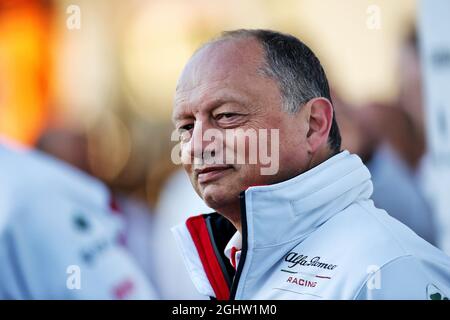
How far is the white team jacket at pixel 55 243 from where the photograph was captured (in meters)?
3.22

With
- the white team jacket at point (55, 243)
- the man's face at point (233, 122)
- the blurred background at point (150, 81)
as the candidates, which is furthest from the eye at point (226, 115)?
the blurred background at point (150, 81)

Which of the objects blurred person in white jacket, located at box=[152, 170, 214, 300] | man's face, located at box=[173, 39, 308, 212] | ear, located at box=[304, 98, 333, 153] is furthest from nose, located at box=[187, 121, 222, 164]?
blurred person in white jacket, located at box=[152, 170, 214, 300]

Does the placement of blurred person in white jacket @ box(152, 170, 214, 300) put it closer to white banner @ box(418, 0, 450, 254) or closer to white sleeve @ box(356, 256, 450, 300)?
white banner @ box(418, 0, 450, 254)

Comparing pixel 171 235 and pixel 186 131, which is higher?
pixel 186 131

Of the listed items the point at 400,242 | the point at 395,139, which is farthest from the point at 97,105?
the point at 400,242

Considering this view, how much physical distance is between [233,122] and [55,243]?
148cm

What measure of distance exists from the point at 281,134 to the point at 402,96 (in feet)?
8.83

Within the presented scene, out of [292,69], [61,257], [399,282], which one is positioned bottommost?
[61,257]

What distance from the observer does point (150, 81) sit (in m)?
5.14

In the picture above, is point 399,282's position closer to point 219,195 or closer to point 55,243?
point 219,195

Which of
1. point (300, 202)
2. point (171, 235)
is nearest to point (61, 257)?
point (171, 235)

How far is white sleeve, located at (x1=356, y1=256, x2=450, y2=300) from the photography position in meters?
1.77

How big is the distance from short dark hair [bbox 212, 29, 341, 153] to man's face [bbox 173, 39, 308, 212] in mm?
23

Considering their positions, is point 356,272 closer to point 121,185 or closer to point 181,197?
point 181,197
